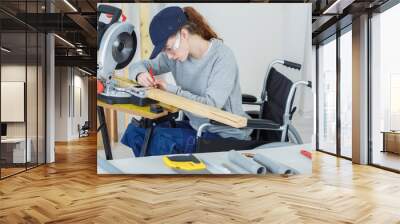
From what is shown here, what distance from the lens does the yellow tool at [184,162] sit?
6.30m

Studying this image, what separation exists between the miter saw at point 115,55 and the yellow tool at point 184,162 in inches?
40.3

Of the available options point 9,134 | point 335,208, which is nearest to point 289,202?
point 335,208

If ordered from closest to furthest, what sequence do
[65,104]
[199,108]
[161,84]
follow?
[199,108] < [161,84] < [65,104]

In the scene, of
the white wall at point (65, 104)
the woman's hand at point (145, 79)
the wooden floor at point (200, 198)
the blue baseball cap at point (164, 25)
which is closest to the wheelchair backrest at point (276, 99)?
the wooden floor at point (200, 198)

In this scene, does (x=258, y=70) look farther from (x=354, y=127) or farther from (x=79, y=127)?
(x=79, y=127)

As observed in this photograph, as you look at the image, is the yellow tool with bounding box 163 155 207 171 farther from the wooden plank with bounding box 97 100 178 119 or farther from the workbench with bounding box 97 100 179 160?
the wooden plank with bounding box 97 100 178 119

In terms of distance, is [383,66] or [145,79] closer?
[145,79]

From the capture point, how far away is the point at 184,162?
6.34 meters

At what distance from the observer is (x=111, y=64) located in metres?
6.33

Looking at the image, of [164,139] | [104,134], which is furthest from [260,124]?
[104,134]

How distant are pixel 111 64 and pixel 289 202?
11.8 ft

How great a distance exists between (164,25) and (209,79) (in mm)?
1183

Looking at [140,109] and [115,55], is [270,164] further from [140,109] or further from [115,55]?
[115,55]

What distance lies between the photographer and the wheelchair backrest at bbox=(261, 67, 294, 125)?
6.30 meters
